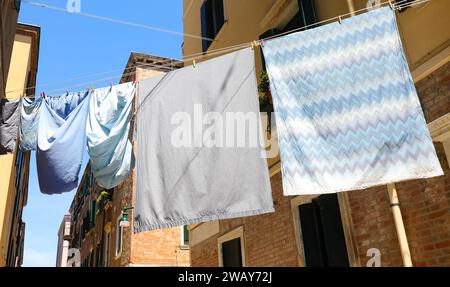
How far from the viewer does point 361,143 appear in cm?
396

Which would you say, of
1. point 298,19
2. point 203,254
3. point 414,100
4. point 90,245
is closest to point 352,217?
point 414,100

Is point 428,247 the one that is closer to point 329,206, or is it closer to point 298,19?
point 329,206

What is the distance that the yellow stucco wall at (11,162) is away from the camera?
312 inches

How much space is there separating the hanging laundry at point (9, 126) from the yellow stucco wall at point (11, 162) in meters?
2.69

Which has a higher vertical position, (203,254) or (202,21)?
(202,21)

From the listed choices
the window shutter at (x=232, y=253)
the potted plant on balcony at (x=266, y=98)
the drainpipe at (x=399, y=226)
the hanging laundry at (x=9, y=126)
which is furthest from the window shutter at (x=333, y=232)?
the hanging laundry at (x=9, y=126)

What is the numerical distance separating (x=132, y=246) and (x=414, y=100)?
39.5 ft

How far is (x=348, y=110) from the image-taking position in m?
4.12

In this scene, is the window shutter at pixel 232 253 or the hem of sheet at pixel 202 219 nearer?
the hem of sheet at pixel 202 219

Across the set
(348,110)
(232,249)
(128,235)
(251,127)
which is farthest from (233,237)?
(128,235)

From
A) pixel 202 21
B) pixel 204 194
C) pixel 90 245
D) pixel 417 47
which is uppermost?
pixel 202 21

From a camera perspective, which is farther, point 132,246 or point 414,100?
point 132,246

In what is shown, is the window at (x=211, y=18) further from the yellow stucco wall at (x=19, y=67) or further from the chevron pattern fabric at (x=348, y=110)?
the chevron pattern fabric at (x=348, y=110)

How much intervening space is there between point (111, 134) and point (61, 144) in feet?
2.29
